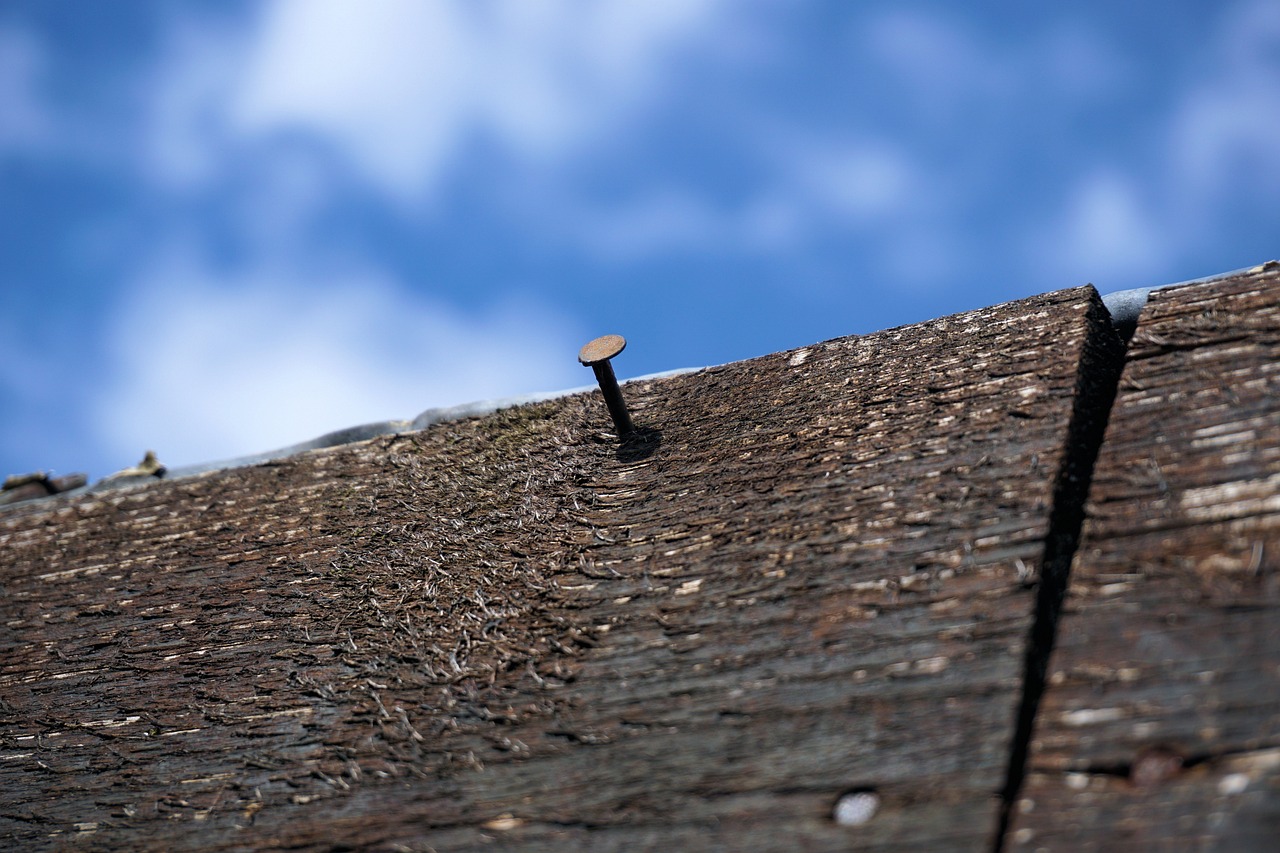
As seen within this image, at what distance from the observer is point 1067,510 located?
2.96 meters

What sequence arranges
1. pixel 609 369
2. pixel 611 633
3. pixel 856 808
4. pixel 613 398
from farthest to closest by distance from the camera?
1. pixel 613 398
2. pixel 609 369
3. pixel 611 633
4. pixel 856 808

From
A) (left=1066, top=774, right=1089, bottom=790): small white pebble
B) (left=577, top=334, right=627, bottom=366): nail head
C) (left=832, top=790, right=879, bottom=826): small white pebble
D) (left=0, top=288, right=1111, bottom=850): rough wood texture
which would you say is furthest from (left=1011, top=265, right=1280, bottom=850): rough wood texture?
(left=577, top=334, right=627, bottom=366): nail head

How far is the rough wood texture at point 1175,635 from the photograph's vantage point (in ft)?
6.44

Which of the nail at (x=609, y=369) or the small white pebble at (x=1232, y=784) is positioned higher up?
the nail at (x=609, y=369)

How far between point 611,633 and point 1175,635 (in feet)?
5.58

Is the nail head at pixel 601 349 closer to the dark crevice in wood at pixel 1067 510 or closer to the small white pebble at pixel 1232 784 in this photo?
the dark crevice in wood at pixel 1067 510

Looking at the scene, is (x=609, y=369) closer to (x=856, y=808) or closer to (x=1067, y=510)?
(x=1067, y=510)

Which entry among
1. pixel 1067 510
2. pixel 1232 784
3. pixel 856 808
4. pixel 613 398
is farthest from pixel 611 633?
pixel 1232 784

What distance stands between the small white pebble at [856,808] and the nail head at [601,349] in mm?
2580

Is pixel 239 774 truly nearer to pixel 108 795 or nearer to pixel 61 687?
pixel 108 795

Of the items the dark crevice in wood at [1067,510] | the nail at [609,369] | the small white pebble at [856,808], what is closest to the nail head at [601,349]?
the nail at [609,369]

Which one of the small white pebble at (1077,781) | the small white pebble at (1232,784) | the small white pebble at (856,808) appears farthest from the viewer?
the small white pebble at (856,808)

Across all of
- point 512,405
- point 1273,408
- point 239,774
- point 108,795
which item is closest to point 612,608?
point 239,774

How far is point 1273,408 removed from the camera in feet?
9.68
